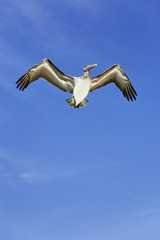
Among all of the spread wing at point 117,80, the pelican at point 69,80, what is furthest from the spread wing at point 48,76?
the spread wing at point 117,80

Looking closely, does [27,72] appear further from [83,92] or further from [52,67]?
[83,92]

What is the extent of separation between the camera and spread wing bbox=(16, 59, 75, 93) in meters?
23.0

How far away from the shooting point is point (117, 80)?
24.7 metres

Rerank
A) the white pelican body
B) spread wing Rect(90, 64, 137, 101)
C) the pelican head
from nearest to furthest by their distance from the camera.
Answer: the white pelican body → the pelican head → spread wing Rect(90, 64, 137, 101)

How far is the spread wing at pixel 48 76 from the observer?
906 inches

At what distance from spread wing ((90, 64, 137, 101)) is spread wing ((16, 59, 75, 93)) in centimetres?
133

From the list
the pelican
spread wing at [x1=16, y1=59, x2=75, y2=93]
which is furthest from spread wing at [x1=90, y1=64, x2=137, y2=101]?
spread wing at [x1=16, y1=59, x2=75, y2=93]

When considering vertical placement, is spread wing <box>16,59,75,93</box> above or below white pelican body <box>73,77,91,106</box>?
above

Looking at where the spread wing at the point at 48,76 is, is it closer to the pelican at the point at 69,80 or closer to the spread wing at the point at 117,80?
the pelican at the point at 69,80

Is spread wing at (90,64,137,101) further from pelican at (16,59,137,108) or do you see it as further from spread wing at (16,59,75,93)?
spread wing at (16,59,75,93)

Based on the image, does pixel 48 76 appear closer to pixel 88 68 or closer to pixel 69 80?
pixel 69 80

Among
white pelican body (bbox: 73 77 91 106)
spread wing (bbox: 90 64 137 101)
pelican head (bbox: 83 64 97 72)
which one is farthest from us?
spread wing (bbox: 90 64 137 101)

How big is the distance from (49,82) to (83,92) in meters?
1.95

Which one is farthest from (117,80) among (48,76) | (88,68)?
(48,76)
